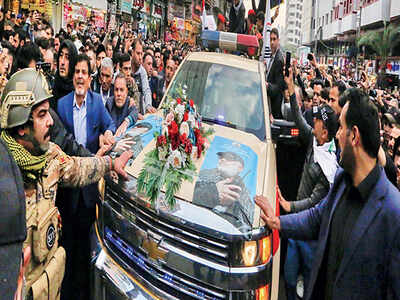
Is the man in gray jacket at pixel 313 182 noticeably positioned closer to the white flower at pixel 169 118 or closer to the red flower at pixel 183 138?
the red flower at pixel 183 138

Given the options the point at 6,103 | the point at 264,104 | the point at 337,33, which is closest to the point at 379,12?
the point at 337,33

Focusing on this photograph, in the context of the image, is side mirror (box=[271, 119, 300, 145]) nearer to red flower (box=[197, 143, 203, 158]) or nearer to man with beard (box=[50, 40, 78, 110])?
red flower (box=[197, 143, 203, 158])

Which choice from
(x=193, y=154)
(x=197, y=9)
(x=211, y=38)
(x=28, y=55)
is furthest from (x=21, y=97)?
(x=197, y=9)

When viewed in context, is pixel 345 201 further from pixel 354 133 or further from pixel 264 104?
pixel 264 104

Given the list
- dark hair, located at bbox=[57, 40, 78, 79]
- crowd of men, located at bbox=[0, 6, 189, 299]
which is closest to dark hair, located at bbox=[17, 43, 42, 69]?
crowd of men, located at bbox=[0, 6, 189, 299]

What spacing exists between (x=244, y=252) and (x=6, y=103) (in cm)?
176

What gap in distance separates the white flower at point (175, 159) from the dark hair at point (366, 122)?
4.06 ft

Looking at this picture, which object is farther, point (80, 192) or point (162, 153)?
point (80, 192)

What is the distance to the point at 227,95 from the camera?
4695 mm

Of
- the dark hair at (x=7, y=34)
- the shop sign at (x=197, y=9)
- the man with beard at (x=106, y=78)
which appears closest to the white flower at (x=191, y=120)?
the man with beard at (x=106, y=78)

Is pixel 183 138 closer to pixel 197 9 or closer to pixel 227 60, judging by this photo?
pixel 227 60

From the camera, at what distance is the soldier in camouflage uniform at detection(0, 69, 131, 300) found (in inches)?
95.8

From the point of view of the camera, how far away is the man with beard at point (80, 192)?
13.4 feet

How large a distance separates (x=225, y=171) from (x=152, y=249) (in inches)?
33.8
